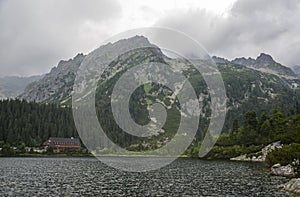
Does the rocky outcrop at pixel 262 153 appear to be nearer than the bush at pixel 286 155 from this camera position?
No

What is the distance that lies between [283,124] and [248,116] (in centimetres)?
2099

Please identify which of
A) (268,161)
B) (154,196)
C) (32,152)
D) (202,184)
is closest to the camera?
(154,196)

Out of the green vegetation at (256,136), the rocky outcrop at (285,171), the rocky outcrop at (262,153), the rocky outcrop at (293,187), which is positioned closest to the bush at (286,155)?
the rocky outcrop at (285,171)

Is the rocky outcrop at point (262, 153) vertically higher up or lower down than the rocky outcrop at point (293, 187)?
higher up

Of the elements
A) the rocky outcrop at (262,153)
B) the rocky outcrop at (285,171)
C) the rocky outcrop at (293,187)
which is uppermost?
the rocky outcrop at (262,153)

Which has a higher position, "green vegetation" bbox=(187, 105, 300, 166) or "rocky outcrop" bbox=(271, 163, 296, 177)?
"green vegetation" bbox=(187, 105, 300, 166)

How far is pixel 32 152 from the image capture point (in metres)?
189

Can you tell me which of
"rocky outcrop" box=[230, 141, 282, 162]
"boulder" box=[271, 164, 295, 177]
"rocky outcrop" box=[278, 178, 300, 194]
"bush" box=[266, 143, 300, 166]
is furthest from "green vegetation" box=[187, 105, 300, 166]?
"rocky outcrop" box=[278, 178, 300, 194]

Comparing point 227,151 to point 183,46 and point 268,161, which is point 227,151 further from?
point 183,46

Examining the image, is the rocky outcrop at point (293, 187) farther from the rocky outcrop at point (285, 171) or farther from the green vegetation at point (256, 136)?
the green vegetation at point (256, 136)

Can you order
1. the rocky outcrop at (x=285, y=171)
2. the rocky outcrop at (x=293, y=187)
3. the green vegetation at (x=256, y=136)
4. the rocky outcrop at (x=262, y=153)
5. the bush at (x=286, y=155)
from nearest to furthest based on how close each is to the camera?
the rocky outcrop at (x=293, y=187), the rocky outcrop at (x=285, y=171), the bush at (x=286, y=155), the rocky outcrop at (x=262, y=153), the green vegetation at (x=256, y=136)

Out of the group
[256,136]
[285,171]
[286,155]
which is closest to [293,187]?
[285,171]

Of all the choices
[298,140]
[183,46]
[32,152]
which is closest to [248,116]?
[298,140]

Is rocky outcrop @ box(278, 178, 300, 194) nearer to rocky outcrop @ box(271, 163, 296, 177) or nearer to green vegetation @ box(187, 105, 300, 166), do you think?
rocky outcrop @ box(271, 163, 296, 177)
